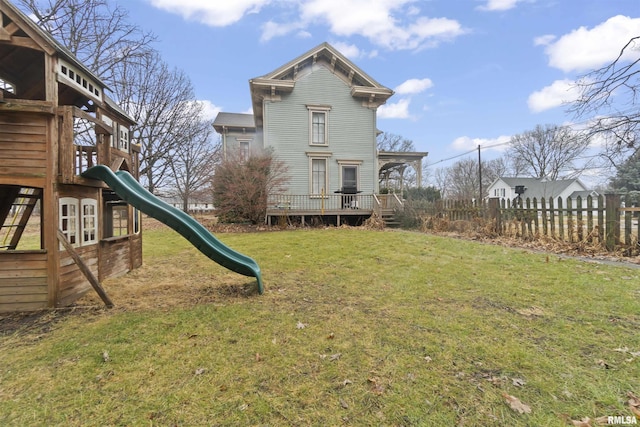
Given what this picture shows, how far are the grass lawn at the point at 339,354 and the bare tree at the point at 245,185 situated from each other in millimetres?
8511

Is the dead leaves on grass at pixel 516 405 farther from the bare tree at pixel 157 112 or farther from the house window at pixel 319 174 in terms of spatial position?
the bare tree at pixel 157 112

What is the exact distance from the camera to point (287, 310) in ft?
13.0

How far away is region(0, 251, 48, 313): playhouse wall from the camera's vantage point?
159 inches

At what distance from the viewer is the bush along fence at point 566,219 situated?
685cm

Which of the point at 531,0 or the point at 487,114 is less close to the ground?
the point at 487,114

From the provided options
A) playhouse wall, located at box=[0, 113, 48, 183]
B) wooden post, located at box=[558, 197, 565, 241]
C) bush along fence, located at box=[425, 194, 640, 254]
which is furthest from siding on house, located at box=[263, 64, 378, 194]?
playhouse wall, located at box=[0, 113, 48, 183]

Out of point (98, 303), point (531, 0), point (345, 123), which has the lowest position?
point (98, 303)

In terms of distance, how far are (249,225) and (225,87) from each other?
13810 mm

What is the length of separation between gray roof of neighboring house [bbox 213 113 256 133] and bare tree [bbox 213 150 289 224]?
8.24 m

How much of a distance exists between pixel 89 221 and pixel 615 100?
1050 centimetres

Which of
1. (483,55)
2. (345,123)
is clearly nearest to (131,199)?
(345,123)

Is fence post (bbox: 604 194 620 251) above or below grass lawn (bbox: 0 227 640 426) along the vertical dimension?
above

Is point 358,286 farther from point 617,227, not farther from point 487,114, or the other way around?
point 487,114

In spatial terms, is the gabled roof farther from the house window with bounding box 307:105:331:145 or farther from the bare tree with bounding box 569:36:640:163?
the bare tree with bounding box 569:36:640:163
